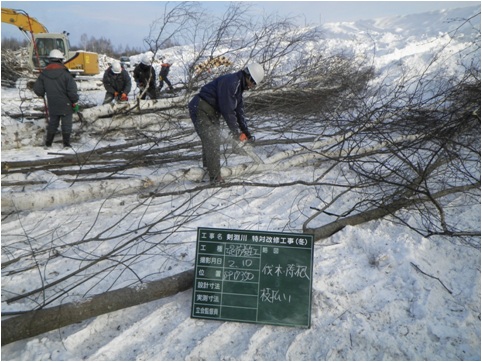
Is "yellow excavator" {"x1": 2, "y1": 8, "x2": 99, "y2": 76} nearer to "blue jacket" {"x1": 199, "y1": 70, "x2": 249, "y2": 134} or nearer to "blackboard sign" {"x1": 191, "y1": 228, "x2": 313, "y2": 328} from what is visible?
"blue jacket" {"x1": 199, "y1": 70, "x2": 249, "y2": 134}

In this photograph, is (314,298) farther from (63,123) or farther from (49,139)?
(49,139)

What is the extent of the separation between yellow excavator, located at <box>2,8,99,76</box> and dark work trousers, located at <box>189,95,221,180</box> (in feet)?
16.5

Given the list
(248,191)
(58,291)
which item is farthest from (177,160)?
(58,291)

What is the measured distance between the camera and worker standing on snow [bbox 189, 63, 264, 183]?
14.7 feet

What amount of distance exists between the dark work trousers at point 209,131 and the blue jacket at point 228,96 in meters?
0.10

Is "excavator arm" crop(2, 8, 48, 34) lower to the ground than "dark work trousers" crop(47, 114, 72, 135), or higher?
higher

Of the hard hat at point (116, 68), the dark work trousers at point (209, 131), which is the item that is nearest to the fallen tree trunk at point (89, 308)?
the dark work trousers at point (209, 131)

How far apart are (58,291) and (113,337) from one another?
63 cm

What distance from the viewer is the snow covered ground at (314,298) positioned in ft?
7.78

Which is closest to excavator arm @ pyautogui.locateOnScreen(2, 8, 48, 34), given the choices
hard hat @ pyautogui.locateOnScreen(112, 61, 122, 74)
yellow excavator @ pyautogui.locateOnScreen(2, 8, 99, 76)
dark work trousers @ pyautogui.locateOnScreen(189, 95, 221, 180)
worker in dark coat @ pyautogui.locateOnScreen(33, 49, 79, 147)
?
yellow excavator @ pyautogui.locateOnScreen(2, 8, 99, 76)

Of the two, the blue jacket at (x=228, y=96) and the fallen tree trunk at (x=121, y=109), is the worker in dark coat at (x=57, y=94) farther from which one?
the blue jacket at (x=228, y=96)

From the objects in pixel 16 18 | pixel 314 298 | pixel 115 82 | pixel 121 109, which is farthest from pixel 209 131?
pixel 16 18

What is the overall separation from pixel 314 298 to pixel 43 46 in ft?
46.0

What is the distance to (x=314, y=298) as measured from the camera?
277cm
